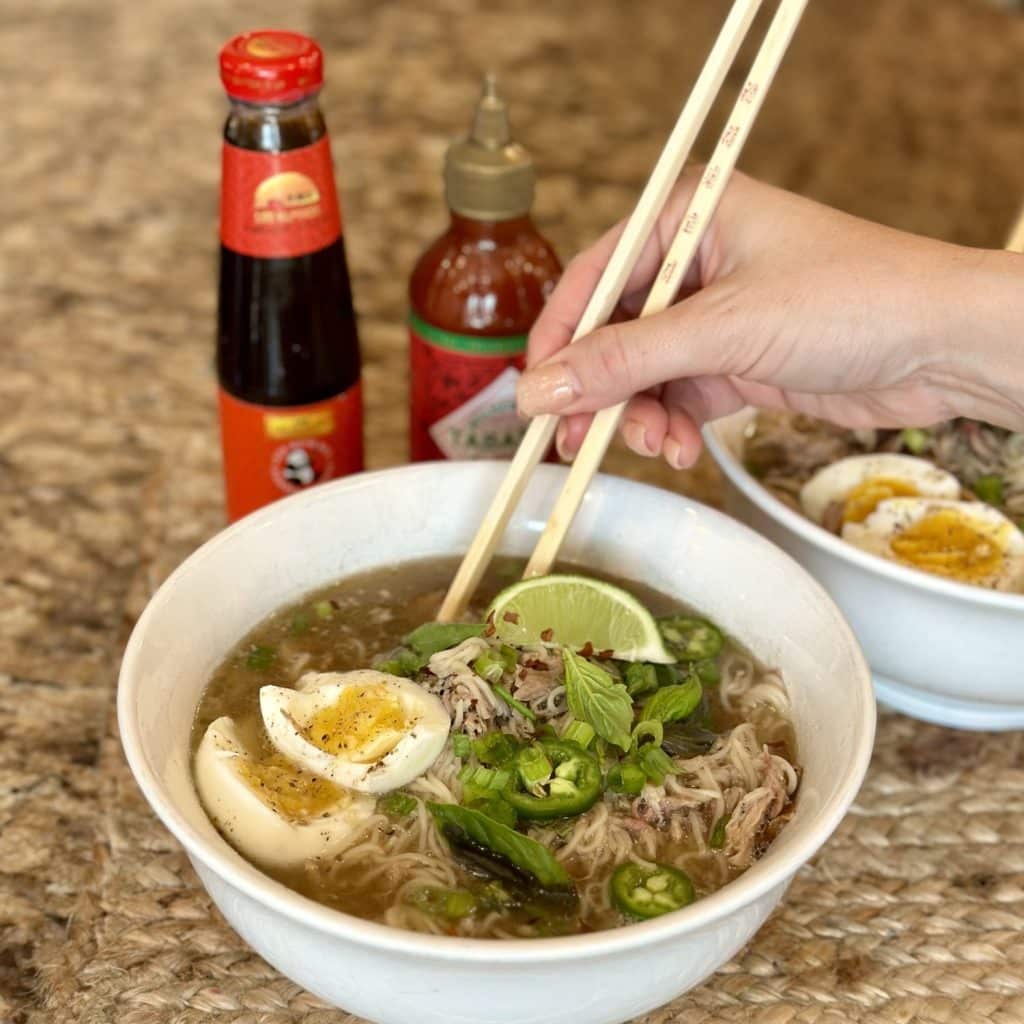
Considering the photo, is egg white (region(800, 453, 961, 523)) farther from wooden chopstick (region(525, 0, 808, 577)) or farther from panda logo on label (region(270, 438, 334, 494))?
panda logo on label (region(270, 438, 334, 494))

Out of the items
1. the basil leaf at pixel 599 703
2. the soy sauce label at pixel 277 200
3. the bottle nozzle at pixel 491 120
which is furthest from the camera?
the bottle nozzle at pixel 491 120

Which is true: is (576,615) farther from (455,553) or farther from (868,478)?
(868,478)

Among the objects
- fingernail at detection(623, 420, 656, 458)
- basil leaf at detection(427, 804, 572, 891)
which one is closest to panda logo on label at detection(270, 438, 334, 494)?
fingernail at detection(623, 420, 656, 458)

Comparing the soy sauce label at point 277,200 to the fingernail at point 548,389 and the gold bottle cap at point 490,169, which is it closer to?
the gold bottle cap at point 490,169

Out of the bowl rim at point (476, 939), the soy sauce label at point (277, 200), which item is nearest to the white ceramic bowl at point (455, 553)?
the bowl rim at point (476, 939)

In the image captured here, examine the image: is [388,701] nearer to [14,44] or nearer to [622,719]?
[622,719]
